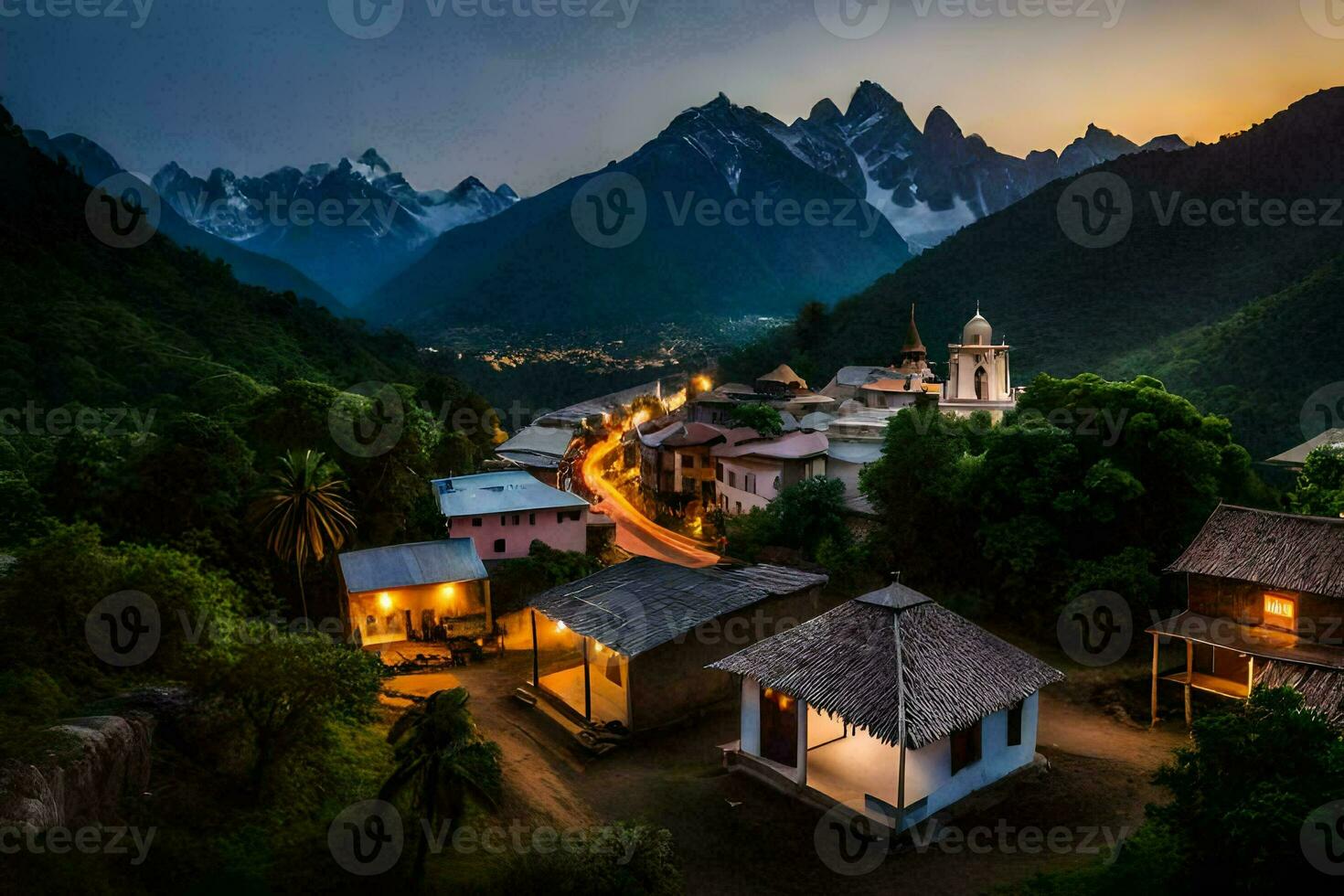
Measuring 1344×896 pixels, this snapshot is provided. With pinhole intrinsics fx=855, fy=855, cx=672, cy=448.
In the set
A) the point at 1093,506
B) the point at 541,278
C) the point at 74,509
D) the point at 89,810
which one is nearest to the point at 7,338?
the point at 74,509

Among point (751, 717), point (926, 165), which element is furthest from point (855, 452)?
point (926, 165)

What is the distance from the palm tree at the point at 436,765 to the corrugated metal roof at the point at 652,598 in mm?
5876

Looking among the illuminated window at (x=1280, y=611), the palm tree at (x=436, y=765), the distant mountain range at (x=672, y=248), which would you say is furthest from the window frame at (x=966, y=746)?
the distant mountain range at (x=672, y=248)

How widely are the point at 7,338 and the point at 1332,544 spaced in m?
48.9

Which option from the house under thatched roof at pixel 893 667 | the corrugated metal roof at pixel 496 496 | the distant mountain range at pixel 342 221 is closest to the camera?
the house under thatched roof at pixel 893 667

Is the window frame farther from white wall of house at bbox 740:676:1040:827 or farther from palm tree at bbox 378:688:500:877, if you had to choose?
palm tree at bbox 378:688:500:877

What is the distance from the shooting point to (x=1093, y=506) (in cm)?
2659

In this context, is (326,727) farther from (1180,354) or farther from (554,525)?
(1180,354)

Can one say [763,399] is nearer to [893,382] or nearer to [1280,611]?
[893,382]

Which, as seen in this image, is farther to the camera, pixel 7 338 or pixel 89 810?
pixel 7 338

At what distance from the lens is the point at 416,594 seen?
2789cm

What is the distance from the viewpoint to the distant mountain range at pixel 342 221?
143 metres

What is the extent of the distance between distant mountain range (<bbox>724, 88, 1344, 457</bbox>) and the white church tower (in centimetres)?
986

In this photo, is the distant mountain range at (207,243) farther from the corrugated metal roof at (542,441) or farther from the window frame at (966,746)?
the window frame at (966,746)
